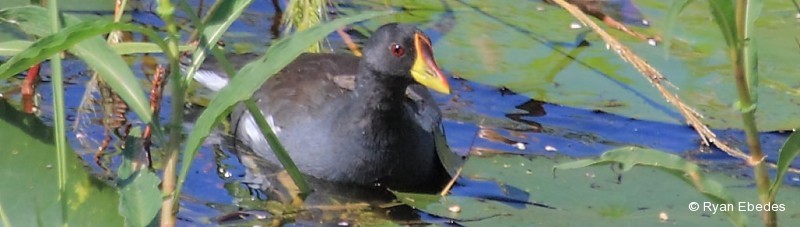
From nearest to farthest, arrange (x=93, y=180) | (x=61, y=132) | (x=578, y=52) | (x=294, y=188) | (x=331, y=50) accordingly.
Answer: (x=61, y=132)
(x=93, y=180)
(x=294, y=188)
(x=578, y=52)
(x=331, y=50)

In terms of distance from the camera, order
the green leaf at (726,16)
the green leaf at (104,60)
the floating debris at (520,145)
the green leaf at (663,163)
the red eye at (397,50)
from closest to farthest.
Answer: the green leaf at (726,16) < the green leaf at (663,163) < the green leaf at (104,60) < the red eye at (397,50) < the floating debris at (520,145)

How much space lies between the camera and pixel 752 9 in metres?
1.94

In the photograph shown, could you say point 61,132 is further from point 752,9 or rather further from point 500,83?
point 500,83

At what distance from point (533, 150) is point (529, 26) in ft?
2.65

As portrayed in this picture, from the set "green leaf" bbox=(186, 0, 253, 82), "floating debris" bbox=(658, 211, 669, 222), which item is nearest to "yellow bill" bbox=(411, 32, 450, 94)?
"floating debris" bbox=(658, 211, 669, 222)

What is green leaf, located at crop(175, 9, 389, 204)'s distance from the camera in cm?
190

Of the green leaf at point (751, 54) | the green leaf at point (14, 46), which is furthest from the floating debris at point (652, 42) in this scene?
the green leaf at point (14, 46)

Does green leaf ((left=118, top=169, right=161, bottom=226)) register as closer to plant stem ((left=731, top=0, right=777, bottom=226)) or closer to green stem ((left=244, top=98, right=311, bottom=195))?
green stem ((left=244, top=98, right=311, bottom=195))

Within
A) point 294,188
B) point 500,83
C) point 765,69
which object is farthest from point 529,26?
point 294,188

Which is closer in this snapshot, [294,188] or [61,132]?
[61,132]

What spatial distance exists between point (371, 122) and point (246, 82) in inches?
84.6

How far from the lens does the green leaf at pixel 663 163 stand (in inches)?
72.7

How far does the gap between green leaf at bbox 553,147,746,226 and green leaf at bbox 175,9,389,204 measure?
43 centimetres

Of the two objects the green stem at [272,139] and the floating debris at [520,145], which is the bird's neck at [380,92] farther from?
the green stem at [272,139]
